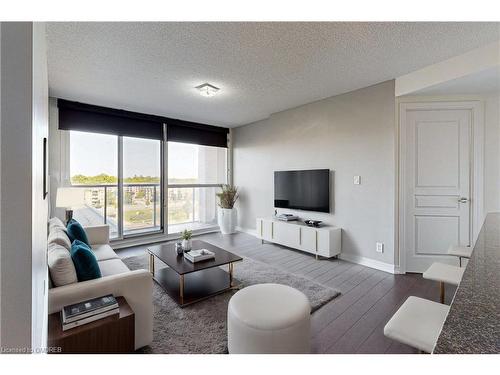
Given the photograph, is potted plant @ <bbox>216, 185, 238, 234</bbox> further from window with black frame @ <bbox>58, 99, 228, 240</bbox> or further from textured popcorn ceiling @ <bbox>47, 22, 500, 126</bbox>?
textured popcorn ceiling @ <bbox>47, 22, 500, 126</bbox>

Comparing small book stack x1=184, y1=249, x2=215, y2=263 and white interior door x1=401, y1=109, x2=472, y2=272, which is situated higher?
white interior door x1=401, y1=109, x2=472, y2=272

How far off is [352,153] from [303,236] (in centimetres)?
149

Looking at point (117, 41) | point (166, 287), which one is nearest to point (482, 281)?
point (166, 287)

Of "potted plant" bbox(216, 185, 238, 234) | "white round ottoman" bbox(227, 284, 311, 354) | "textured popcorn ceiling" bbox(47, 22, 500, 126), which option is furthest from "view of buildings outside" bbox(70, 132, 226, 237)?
"white round ottoman" bbox(227, 284, 311, 354)

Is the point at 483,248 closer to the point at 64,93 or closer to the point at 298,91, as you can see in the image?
the point at 298,91

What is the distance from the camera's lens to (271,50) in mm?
2312

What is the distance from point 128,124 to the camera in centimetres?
432

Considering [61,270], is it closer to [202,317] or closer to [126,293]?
[126,293]

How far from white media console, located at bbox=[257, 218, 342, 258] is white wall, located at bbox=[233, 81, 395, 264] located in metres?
0.23

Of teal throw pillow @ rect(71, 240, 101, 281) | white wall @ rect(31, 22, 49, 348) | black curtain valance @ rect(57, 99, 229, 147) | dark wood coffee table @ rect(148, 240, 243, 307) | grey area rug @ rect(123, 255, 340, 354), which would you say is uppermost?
black curtain valance @ rect(57, 99, 229, 147)

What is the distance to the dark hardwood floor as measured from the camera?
173 centimetres

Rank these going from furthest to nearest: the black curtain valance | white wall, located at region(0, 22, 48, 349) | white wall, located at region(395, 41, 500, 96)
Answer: the black curtain valance, white wall, located at region(395, 41, 500, 96), white wall, located at region(0, 22, 48, 349)

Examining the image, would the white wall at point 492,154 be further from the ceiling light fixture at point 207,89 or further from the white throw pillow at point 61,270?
the white throw pillow at point 61,270

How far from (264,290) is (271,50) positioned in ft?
7.25
